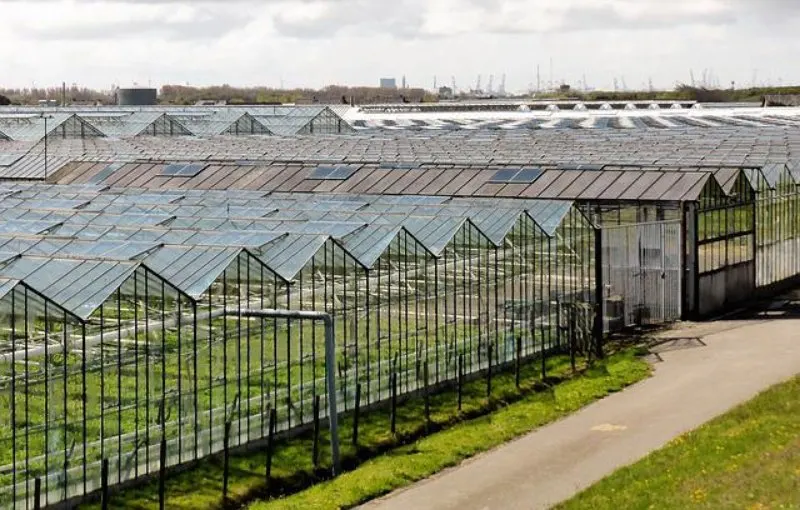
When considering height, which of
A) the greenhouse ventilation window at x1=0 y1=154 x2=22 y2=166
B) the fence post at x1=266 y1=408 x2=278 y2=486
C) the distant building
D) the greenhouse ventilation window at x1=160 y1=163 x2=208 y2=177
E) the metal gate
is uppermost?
the distant building

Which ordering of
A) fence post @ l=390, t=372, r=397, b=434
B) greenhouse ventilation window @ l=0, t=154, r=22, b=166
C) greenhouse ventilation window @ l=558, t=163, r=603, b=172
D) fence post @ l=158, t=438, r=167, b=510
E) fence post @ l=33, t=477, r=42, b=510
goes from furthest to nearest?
greenhouse ventilation window @ l=0, t=154, r=22, b=166 → greenhouse ventilation window @ l=558, t=163, r=603, b=172 → fence post @ l=390, t=372, r=397, b=434 → fence post @ l=158, t=438, r=167, b=510 → fence post @ l=33, t=477, r=42, b=510

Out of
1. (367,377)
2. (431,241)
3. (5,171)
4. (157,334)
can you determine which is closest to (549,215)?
(431,241)

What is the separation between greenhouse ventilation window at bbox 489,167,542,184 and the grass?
22.1 metres

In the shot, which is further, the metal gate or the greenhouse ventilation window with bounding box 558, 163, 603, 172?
the greenhouse ventilation window with bounding box 558, 163, 603, 172

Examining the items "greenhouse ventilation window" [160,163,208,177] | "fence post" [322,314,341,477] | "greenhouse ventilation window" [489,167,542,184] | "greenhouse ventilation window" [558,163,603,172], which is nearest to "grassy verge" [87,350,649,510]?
"fence post" [322,314,341,477]

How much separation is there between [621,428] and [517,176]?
2193 cm

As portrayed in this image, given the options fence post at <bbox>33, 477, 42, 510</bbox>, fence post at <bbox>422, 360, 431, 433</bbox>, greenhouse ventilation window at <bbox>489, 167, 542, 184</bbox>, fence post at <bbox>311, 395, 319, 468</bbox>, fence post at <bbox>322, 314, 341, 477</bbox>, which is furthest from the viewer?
greenhouse ventilation window at <bbox>489, 167, 542, 184</bbox>

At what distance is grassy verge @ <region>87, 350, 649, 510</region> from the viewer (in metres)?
22.7

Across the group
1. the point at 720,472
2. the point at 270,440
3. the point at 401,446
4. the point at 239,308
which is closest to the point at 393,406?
the point at 401,446

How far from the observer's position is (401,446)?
26.2 meters

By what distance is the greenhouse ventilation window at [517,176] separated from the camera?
155 feet

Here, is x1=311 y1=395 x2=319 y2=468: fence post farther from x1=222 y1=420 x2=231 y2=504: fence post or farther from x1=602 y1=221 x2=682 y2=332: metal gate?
x1=602 y1=221 x2=682 y2=332: metal gate

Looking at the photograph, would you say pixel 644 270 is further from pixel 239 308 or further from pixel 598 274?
pixel 239 308

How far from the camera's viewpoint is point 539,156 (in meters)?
56.0
